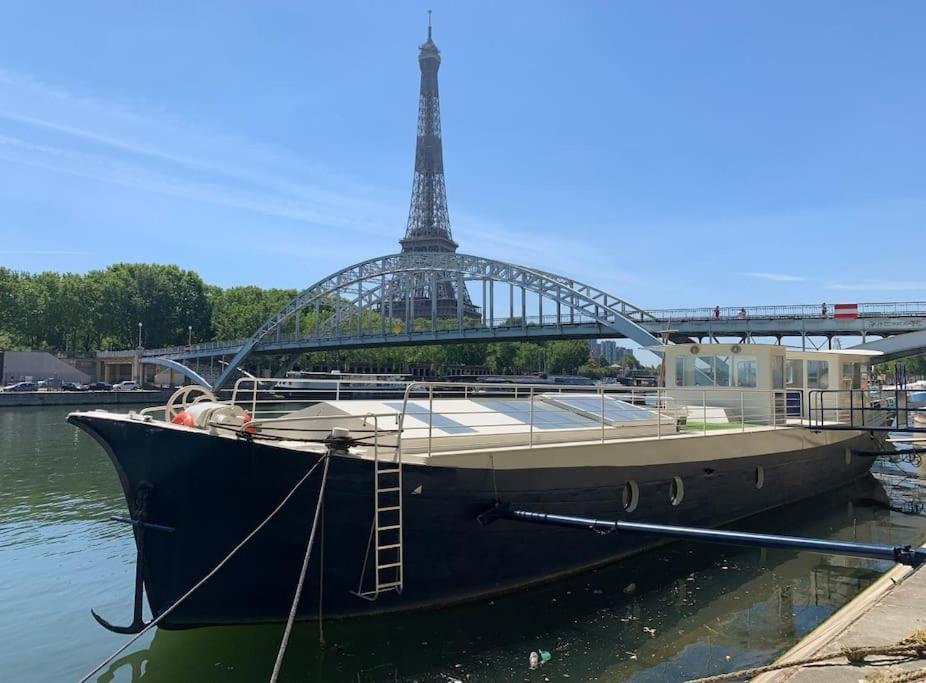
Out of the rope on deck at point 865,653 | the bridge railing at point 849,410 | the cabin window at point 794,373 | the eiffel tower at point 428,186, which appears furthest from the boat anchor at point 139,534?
the eiffel tower at point 428,186

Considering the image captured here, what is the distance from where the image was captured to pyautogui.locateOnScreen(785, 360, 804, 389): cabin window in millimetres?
18125

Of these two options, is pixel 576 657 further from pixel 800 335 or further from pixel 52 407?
pixel 52 407

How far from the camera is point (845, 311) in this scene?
50156 mm

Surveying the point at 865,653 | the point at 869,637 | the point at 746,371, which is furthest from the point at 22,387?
the point at 865,653

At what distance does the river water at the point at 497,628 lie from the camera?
26.2 ft

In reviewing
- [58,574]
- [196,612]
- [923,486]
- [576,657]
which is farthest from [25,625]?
[923,486]

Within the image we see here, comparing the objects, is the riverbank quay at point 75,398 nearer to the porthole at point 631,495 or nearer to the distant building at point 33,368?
the distant building at point 33,368

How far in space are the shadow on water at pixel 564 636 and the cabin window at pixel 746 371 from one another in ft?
18.2

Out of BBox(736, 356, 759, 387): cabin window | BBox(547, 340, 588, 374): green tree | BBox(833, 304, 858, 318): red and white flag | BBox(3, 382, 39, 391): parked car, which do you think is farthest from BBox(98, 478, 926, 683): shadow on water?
BBox(547, 340, 588, 374): green tree

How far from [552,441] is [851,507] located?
38.8 ft

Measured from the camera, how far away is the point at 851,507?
1792cm

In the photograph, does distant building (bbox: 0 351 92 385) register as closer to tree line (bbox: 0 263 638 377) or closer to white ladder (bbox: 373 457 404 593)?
tree line (bbox: 0 263 638 377)

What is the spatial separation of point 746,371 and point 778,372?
0.87 m

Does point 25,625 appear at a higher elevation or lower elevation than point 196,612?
lower
